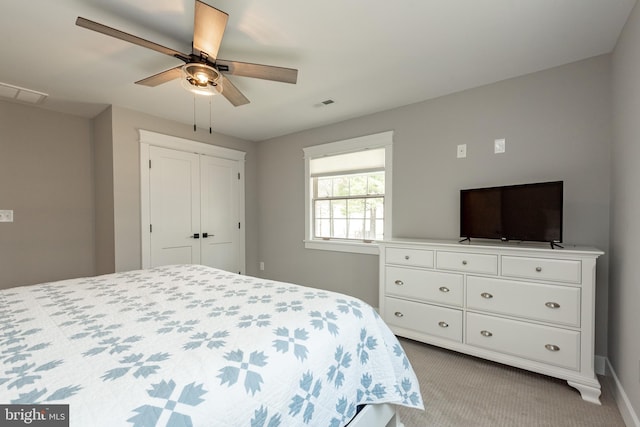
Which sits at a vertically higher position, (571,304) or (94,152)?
(94,152)

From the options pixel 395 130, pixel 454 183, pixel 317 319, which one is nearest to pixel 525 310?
pixel 454 183

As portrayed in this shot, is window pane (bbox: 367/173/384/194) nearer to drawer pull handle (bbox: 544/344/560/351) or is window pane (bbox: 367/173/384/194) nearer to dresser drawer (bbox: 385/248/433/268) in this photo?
dresser drawer (bbox: 385/248/433/268)

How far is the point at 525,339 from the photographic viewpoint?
2.10m

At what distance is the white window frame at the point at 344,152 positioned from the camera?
3281 mm

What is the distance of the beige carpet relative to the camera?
1.70 metres

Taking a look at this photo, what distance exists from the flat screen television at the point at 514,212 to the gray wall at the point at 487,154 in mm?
253

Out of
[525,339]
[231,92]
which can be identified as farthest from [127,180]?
[525,339]

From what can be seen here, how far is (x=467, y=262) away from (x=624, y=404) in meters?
1.17

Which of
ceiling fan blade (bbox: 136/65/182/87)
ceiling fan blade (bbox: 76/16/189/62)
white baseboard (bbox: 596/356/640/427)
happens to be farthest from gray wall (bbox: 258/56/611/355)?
ceiling fan blade (bbox: 76/16/189/62)

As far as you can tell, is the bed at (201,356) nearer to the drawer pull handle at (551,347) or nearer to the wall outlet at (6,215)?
the drawer pull handle at (551,347)

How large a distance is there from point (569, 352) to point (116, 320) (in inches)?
110

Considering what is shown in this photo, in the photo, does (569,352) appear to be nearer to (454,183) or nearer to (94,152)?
(454,183)

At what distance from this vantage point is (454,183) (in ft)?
9.34

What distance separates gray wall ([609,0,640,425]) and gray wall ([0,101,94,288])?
517cm
